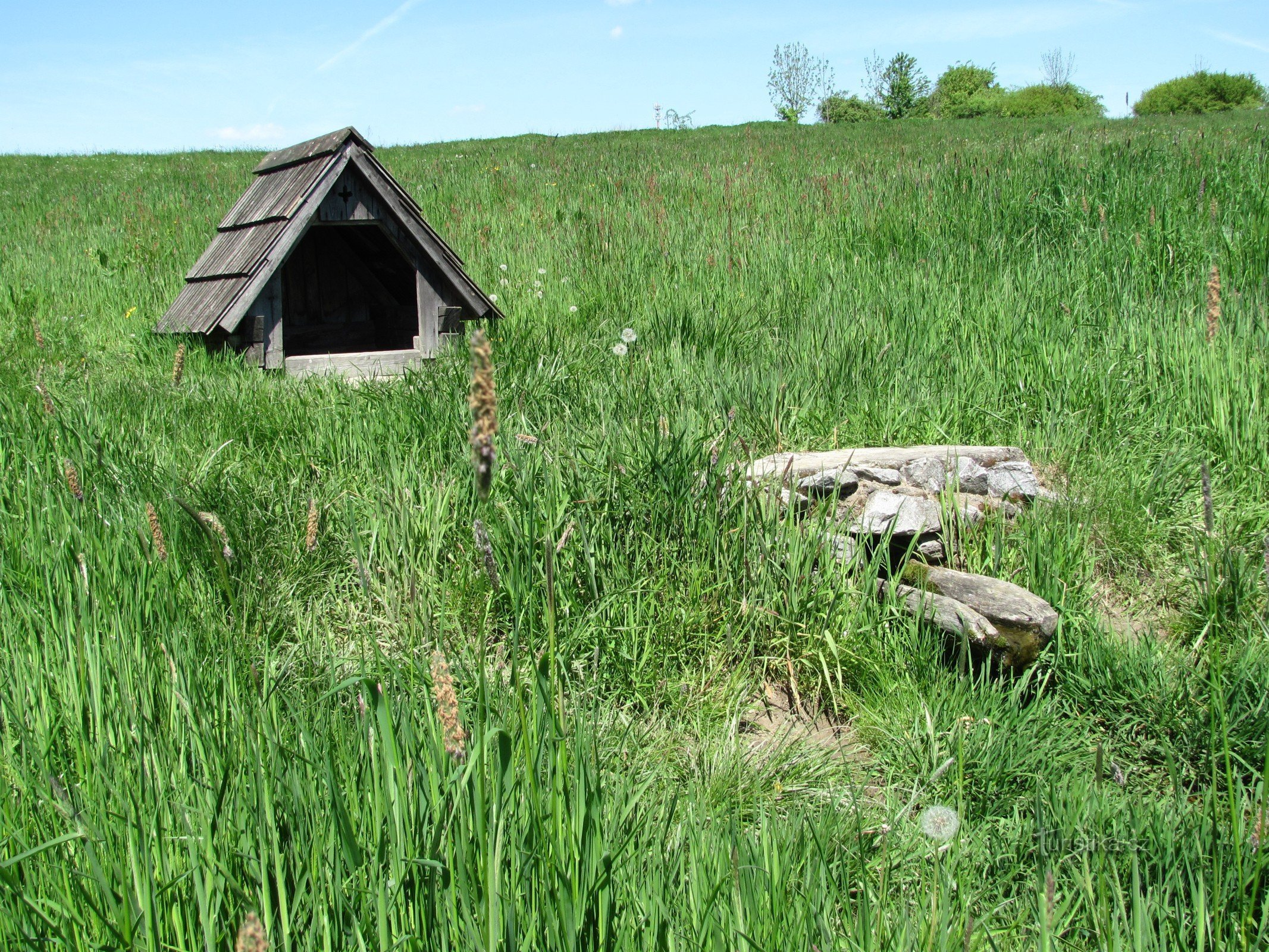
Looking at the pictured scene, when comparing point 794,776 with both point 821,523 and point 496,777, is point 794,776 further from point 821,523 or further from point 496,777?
point 496,777

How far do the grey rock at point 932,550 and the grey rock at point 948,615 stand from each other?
341mm

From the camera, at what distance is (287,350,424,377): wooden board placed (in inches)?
212

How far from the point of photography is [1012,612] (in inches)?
116

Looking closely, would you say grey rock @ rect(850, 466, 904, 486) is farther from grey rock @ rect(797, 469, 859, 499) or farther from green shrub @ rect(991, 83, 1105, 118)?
green shrub @ rect(991, 83, 1105, 118)

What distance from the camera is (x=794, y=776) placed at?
254cm

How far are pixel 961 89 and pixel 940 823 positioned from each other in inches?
3212

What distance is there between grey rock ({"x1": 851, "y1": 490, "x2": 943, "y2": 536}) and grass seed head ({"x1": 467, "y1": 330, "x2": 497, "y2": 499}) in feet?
9.11

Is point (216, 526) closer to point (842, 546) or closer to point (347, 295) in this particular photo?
point (842, 546)

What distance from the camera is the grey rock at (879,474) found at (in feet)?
11.8

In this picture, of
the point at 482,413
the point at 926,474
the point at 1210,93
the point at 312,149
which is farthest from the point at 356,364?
the point at 1210,93

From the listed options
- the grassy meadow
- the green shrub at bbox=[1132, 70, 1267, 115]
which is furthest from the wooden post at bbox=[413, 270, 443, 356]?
the green shrub at bbox=[1132, 70, 1267, 115]

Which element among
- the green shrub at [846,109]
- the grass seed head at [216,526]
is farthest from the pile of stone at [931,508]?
the green shrub at [846,109]

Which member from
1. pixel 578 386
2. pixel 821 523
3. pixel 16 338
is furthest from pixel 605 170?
pixel 821 523

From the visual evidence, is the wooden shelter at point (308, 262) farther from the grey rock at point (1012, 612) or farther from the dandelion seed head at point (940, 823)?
the dandelion seed head at point (940, 823)
